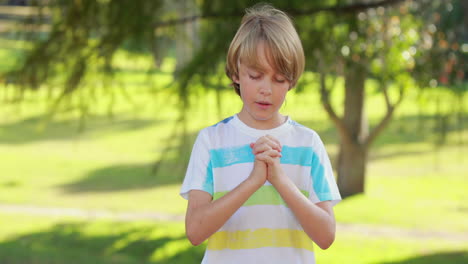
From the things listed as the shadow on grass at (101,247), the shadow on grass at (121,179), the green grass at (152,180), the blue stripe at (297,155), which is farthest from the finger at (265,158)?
the shadow on grass at (121,179)

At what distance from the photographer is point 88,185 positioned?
14305 millimetres

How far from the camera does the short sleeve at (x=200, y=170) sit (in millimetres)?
1745

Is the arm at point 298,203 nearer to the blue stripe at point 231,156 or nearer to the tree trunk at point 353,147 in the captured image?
the blue stripe at point 231,156

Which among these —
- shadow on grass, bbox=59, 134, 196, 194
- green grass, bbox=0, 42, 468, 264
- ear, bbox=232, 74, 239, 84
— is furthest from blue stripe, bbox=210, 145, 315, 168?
shadow on grass, bbox=59, 134, 196, 194

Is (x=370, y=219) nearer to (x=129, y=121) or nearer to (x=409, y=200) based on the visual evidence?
(x=409, y=200)

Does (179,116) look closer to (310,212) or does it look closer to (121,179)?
(310,212)

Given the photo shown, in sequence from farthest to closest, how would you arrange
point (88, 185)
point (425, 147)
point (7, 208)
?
1. point (425, 147)
2. point (88, 185)
3. point (7, 208)

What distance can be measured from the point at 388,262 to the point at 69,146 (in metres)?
12.7

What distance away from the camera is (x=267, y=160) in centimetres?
164

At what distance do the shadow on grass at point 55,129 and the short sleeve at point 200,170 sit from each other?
58.2ft

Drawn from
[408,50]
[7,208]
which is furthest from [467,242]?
[7,208]

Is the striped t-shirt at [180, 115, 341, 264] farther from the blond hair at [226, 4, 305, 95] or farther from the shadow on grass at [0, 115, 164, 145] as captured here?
the shadow on grass at [0, 115, 164, 145]

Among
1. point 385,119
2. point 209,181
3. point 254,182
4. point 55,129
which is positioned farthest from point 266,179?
point 55,129

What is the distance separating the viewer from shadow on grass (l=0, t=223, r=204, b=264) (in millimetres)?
7918
